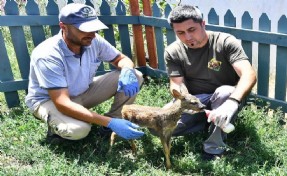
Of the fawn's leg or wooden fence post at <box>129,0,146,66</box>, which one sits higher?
wooden fence post at <box>129,0,146,66</box>

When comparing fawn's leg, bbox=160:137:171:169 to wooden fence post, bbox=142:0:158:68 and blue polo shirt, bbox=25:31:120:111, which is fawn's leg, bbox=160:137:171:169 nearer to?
blue polo shirt, bbox=25:31:120:111

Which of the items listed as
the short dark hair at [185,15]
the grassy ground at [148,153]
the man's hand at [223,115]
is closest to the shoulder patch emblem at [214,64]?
the short dark hair at [185,15]

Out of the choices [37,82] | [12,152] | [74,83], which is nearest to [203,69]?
[74,83]

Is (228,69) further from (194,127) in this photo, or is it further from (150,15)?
(150,15)

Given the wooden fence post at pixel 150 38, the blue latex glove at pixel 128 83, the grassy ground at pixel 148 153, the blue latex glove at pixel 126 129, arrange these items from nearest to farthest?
the blue latex glove at pixel 126 129 < the grassy ground at pixel 148 153 < the blue latex glove at pixel 128 83 < the wooden fence post at pixel 150 38

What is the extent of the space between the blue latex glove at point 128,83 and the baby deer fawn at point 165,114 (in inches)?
12.1

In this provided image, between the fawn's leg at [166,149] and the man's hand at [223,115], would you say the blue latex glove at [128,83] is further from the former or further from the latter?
the man's hand at [223,115]

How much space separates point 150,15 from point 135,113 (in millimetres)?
2256

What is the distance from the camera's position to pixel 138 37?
560cm

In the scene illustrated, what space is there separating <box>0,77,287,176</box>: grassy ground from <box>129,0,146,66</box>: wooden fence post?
1.73 m

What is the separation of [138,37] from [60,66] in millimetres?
2081

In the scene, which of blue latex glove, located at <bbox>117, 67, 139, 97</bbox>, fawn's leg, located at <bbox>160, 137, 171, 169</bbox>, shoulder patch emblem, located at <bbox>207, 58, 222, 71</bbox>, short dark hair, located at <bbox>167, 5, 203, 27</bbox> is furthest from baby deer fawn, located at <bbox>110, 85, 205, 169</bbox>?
short dark hair, located at <bbox>167, 5, 203, 27</bbox>

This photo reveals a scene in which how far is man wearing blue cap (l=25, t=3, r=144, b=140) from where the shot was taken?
362cm

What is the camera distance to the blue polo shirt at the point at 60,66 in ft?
12.0
